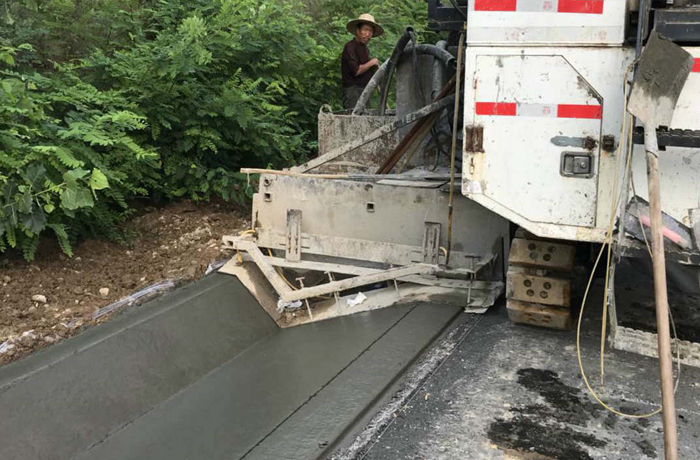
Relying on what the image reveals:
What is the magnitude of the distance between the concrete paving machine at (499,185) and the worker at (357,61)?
255cm

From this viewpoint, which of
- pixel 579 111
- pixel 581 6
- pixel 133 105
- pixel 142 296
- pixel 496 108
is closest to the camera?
pixel 581 6

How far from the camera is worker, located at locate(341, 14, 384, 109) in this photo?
27.5 ft

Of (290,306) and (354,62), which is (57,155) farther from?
(354,62)

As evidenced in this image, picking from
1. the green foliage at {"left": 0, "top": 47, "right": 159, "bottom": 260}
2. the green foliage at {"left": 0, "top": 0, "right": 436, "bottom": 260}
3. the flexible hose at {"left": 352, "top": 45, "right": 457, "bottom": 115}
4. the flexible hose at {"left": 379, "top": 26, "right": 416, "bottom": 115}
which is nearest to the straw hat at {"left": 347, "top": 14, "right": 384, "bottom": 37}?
the green foliage at {"left": 0, "top": 0, "right": 436, "bottom": 260}

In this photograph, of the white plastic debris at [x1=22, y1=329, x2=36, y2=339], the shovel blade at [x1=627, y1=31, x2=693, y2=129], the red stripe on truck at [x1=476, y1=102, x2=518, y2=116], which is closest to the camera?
the shovel blade at [x1=627, y1=31, x2=693, y2=129]

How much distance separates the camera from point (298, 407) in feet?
12.3

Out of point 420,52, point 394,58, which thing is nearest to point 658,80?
point 420,52

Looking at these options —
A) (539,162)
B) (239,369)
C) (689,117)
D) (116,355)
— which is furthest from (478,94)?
(116,355)

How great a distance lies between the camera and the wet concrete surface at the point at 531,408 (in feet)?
9.84

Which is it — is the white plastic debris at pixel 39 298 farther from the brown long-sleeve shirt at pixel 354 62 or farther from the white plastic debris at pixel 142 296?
the brown long-sleeve shirt at pixel 354 62

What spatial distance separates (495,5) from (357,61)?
4.88 meters

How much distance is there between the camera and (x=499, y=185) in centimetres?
387

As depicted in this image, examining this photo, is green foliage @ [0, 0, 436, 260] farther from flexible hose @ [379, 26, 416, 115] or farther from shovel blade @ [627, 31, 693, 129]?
shovel blade @ [627, 31, 693, 129]

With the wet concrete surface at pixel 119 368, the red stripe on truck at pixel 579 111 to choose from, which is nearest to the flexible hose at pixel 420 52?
the red stripe on truck at pixel 579 111
